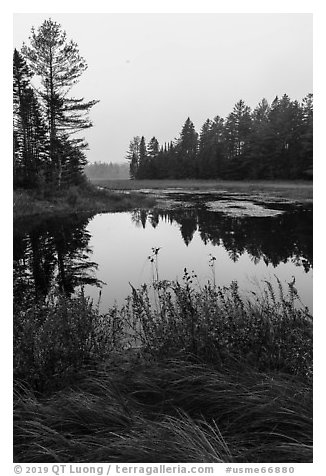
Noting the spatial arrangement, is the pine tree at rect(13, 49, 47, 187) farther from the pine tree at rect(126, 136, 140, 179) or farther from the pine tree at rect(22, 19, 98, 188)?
the pine tree at rect(126, 136, 140, 179)

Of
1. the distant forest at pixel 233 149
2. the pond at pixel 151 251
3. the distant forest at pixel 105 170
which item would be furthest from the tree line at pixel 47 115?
the pond at pixel 151 251

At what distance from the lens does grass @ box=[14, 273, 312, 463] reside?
2320mm

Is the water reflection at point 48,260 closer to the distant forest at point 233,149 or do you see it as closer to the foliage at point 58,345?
the foliage at point 58,345

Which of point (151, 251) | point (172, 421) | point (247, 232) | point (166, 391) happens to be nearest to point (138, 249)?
point (151, 251)

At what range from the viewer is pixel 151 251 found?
18.8 feet

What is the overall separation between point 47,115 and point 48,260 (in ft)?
9.39

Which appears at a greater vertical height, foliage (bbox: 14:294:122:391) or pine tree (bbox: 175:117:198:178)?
pine tree (bbox: 175:117:198:178)

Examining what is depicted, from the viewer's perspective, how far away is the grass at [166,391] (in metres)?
2.32

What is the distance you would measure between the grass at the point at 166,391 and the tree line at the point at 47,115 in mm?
2948

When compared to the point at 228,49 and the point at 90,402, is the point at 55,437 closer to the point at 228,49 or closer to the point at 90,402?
the point at 90,402

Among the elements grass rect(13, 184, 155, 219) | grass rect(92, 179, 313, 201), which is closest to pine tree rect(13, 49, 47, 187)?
grass rect(13, 184, 155, 219)

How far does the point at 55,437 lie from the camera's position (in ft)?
7.85

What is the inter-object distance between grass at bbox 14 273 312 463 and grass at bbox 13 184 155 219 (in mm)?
2972

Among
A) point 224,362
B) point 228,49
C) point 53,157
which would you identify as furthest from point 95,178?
point 224,362
